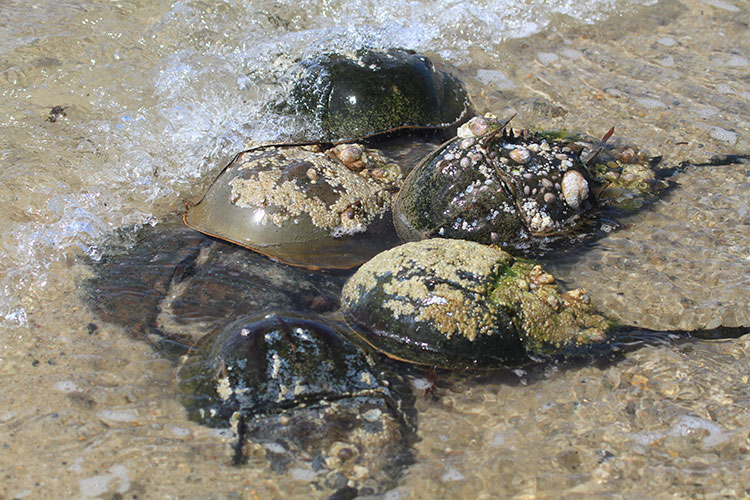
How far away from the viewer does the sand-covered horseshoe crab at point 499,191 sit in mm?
2947

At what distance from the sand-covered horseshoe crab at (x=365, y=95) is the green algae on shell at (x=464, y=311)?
1.23 metres

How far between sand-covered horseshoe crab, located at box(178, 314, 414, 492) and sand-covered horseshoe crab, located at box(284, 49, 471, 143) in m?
1.60

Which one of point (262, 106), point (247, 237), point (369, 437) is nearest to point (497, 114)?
point (262, 106)

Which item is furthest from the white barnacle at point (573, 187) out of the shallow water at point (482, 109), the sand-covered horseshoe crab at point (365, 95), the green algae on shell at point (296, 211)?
the sand-covered horseshoe crab at point (365, 95)

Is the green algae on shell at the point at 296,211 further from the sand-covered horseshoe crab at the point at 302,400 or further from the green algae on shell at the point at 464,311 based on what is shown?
the sand-covered horseshoe crab at the point at 302,400

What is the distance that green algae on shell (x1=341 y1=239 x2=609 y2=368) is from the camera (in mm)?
2377

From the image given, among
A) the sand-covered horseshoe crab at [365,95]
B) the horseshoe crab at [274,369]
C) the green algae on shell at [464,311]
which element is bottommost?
the horseshoe crab at [274,369]

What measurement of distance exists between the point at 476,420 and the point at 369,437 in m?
0.42

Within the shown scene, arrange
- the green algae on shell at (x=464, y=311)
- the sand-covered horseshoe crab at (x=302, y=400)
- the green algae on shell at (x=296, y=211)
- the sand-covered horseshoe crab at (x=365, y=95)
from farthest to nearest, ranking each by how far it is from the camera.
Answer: the sand-covered horseshoe crab at (x=365, y=95), the green algae on shell at (x=296, y=211), the green algae on shell at (x=464, y=311), the sand-covered horseshoe crab at (x=302, y=400)

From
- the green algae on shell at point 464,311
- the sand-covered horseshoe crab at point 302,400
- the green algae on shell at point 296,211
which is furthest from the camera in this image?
the green algae on shell at point 296,211

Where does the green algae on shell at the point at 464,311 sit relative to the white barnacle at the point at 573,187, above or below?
below

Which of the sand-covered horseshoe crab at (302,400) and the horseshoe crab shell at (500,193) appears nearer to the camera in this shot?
the sand-covered horseshoe crab at (302,400)

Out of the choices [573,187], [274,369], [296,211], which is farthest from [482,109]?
[274,369]

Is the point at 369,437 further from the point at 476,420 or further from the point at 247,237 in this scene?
the point at 247,237
